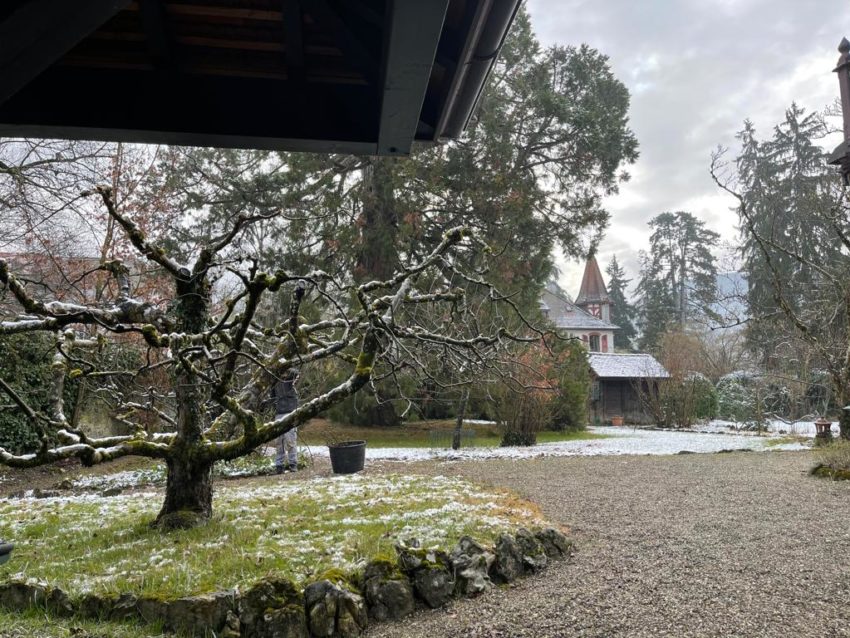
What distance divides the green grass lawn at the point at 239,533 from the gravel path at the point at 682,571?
2.04ft

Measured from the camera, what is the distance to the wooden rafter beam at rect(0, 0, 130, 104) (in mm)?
1108

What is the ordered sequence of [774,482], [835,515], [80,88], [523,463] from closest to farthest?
Answer: [80,88] < [835,515] < [774,482] < [523,463]

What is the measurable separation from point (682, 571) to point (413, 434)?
448 inches

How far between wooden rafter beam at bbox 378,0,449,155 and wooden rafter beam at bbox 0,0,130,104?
585mm

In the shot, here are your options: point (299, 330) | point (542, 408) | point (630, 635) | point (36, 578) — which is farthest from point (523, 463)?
point (36, 578)

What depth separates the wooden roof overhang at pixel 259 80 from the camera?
162cm

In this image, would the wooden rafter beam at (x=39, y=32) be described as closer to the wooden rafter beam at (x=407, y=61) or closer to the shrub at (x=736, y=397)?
the wooden rafter beam at (x=407, y=61)

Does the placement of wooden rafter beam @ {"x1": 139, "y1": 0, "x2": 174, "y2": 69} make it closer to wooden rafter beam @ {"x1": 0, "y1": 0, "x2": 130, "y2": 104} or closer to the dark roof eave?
wooden rafter beam @ {"x1": 0, "y1": 0, "x2": 130, "y2": 104}

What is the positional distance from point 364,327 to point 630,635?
3.81 meters

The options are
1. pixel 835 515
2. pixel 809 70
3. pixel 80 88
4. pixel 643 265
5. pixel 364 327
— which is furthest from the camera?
pixel 643 265

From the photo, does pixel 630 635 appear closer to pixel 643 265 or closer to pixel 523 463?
pixel 523 463

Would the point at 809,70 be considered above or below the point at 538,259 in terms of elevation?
A: above

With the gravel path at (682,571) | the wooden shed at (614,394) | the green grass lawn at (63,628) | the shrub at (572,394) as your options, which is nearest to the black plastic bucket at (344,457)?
the gravel path at (682,571)

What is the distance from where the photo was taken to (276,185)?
46.6 feet
